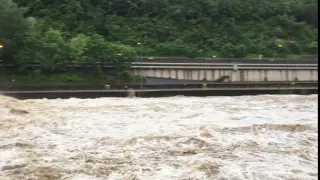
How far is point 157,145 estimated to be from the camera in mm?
12625

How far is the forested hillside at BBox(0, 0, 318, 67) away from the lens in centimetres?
4016

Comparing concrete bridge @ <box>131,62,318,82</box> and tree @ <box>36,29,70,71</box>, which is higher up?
tree @ <box>36,29,70,71</box>

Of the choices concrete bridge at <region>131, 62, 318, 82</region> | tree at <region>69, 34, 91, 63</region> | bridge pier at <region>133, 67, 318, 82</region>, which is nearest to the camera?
tree at <region>69, 34, 91, 63</region>

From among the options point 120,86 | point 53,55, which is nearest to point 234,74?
point 120,86

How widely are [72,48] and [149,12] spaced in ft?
90.6

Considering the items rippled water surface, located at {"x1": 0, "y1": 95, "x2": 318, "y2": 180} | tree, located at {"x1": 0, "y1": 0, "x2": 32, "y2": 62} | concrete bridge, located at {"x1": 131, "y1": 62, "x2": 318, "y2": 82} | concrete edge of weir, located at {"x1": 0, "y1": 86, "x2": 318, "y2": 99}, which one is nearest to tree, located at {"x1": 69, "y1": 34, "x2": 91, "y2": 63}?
tree, located at {"x1": 0, "y1": 0, "x2": 32, "y2": 62}

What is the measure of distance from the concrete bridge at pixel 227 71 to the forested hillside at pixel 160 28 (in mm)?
3996

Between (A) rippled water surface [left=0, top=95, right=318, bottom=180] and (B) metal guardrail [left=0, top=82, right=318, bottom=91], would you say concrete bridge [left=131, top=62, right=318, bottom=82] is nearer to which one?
(B) metal guardrail [left=0, top=82, right=318, bottom=91]

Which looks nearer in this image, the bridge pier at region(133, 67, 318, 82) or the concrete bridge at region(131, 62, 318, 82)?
the concrete bridge at region(131, 62, 318, 82)

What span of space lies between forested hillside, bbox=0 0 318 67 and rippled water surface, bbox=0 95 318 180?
20.2 m

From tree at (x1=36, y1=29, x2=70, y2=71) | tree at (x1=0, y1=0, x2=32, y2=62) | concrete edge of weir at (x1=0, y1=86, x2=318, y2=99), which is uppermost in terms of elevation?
tree at (x1=0, y1=0, x2=32, y2=62)

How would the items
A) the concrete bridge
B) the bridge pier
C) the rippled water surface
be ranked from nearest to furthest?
the rippled water surface → the concrete bridge → the bridge pier

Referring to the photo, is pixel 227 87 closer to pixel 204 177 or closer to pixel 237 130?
pixel 237 130

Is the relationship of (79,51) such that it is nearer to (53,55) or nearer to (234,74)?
(53,55)
